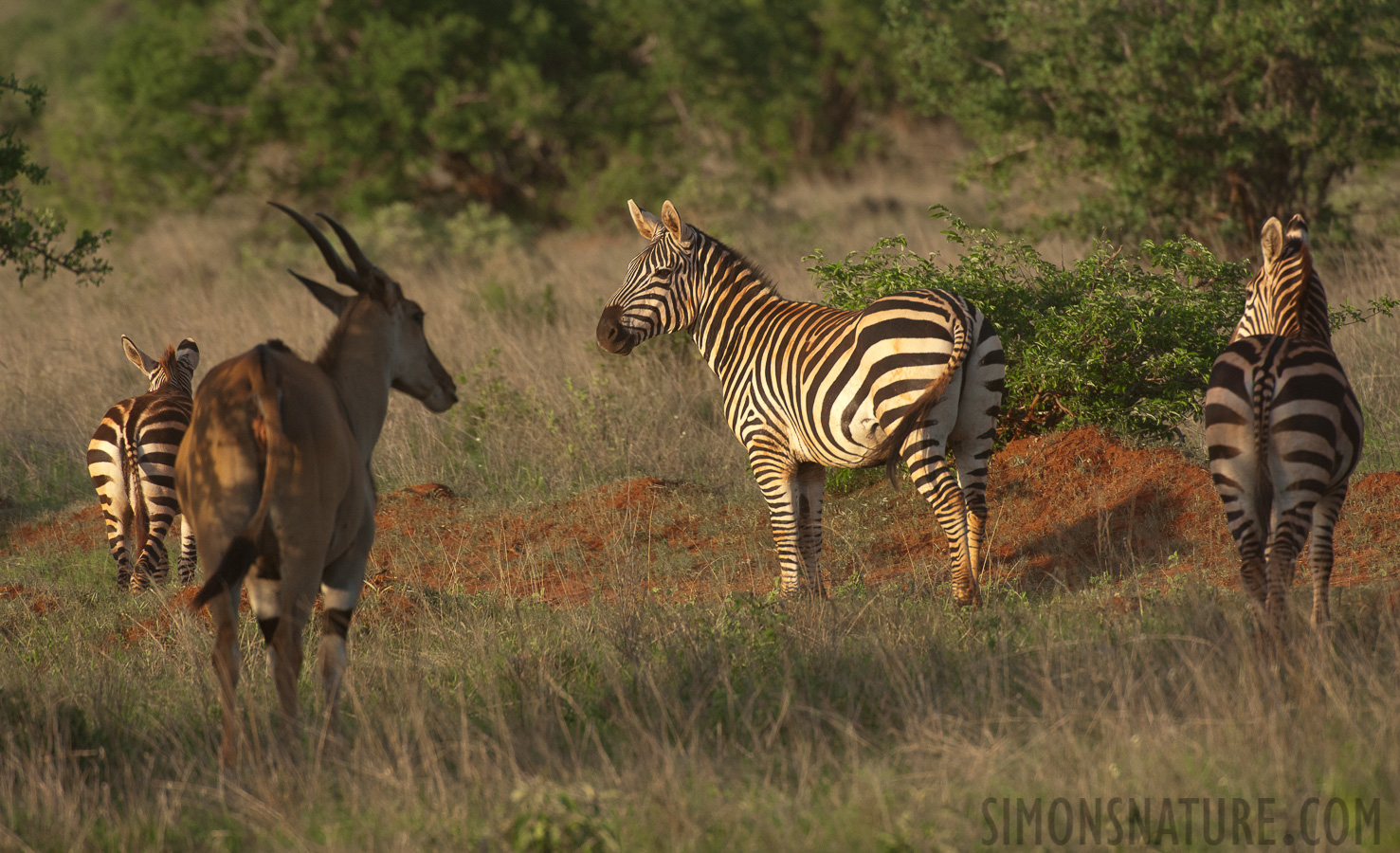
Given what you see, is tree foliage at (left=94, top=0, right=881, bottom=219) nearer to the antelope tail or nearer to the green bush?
the green bush

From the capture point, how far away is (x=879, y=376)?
6555 mm

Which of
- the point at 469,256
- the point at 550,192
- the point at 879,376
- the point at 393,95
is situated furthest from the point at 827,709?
the point at 550,192

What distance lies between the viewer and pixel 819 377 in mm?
6875

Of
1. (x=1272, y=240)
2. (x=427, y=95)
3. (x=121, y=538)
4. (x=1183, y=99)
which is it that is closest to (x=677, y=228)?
(x=1272, y=240)

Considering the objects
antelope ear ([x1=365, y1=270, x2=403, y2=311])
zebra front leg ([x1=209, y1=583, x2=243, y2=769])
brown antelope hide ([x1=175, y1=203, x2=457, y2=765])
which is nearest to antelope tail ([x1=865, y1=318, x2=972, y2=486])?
antelope ear ([x1=365, y1=270, x2=403, y2=311])

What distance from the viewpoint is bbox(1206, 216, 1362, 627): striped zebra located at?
16.2 feet

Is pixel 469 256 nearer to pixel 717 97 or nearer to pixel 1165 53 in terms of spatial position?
pixel 717 97

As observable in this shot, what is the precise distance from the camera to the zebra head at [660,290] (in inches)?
306

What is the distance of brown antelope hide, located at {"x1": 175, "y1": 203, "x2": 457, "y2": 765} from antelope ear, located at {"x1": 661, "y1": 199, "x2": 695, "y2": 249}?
10.2 ft

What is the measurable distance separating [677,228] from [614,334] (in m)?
0.80

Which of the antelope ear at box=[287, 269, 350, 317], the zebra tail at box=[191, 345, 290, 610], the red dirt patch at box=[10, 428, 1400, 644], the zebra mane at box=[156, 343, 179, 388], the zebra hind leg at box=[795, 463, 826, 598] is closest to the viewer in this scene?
the zebra tail at box=[191, 345, 290, 610]

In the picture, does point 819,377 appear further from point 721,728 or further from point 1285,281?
point 721,728

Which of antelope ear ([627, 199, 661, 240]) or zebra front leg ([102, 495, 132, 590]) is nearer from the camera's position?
antelope ear ([627, 199, 661, 240])

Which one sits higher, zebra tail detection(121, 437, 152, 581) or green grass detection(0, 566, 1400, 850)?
zebra tail detection(121, 437, 152, 581)
